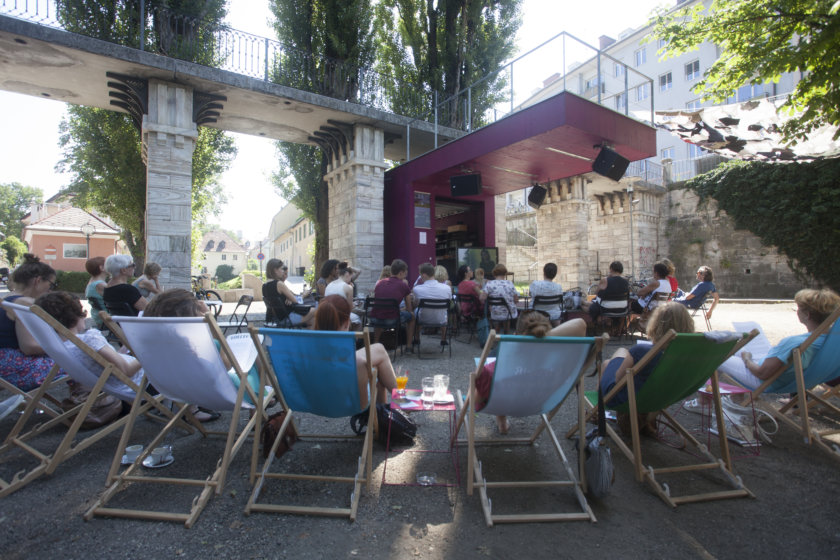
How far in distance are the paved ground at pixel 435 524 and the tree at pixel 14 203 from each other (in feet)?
221

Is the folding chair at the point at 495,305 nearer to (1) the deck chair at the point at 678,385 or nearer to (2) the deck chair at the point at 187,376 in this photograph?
(1) the deck chair at the point at 678,385

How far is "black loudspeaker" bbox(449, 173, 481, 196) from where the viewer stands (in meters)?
8.79

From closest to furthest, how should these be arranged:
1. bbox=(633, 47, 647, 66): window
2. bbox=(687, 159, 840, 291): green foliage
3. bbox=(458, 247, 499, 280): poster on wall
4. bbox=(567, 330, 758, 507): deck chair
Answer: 1. bbox=(567, 330, 758, 507): deck chair
2. bbox=(458, 247, 499, 280): poster on wall
3. bbox=(687, 159, 840, 291): green foliage
4. bbox=(633, 47, 647, 66): window

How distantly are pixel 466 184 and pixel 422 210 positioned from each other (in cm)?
164

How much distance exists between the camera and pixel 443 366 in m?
5.43

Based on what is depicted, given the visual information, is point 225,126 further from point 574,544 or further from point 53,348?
point 574,544

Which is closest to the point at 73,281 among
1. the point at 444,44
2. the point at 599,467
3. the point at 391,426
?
the point at 444,44

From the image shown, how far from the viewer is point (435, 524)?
6.93 feet

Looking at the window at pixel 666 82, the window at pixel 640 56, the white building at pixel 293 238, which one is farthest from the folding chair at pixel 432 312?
the window at pixel 640 56

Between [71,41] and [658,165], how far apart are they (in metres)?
20.8

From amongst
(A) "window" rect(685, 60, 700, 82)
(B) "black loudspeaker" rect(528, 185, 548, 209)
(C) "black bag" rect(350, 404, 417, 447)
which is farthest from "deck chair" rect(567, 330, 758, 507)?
(A) "window" rect(685, 60, 700, 82)

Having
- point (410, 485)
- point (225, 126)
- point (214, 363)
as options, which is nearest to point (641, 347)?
point (410, 485)

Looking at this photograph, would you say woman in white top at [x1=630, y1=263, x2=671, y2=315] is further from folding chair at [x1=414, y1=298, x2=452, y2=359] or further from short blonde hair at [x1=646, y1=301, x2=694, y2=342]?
short blonde hair at [x1=646, y1=301, x2=694, y2=342]

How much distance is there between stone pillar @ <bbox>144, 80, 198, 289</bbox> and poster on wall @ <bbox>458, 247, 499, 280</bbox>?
19.2ft
